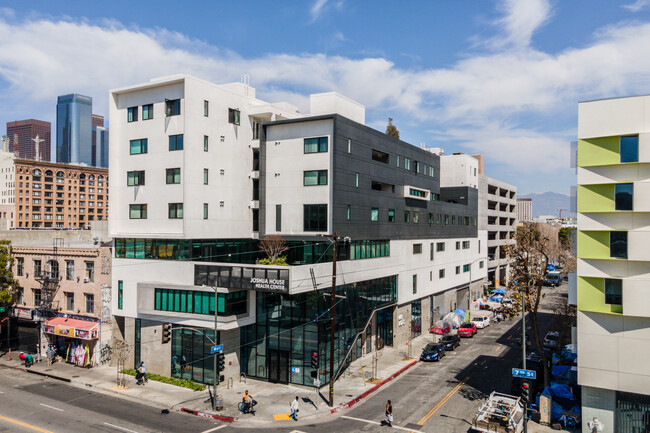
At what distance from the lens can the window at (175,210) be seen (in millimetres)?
42188

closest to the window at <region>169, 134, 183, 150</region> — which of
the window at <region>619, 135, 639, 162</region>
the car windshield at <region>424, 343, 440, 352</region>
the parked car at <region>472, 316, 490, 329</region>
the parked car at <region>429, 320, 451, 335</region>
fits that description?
the car windshield at <region>424, 343, 440, 352</region>

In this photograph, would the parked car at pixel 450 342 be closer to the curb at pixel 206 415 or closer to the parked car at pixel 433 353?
the parked car at pixel 433 353

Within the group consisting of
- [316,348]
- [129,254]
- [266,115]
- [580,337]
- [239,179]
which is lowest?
[316,348]

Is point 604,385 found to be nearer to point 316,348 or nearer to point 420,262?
point 316,348

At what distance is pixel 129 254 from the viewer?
148 ft

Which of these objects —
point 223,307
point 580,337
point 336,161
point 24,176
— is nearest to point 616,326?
point 580,337

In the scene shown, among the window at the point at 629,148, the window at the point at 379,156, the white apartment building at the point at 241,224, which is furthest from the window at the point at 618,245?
the window at the point at 379,156

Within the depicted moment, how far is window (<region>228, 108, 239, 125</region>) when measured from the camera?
45438 mm

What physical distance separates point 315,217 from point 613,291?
23.8m

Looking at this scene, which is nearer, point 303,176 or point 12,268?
point 303,176

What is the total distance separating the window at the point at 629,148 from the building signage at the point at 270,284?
24061mm

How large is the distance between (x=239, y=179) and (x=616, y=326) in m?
33.2

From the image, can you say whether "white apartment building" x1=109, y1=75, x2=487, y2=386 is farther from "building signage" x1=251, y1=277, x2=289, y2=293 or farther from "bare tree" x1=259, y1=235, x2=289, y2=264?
"bare tree" x1=259, y1=235, x2=289, y2=264

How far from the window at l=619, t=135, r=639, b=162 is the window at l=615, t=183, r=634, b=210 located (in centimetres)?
157
